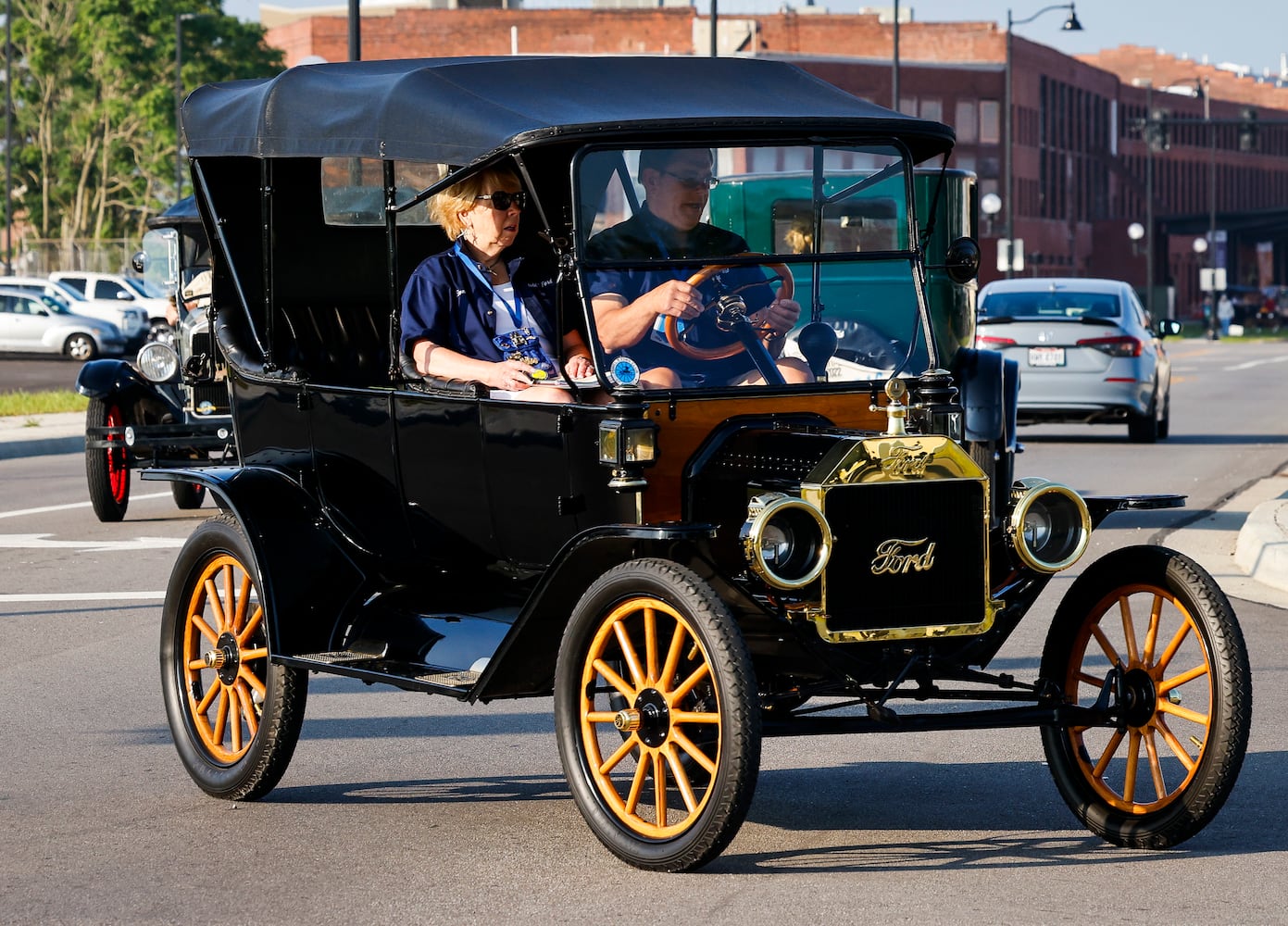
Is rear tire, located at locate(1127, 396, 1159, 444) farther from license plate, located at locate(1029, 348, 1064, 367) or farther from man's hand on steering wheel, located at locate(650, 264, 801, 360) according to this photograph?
man's hand on steering wheel, located at locate(650, 264, 801, 360)

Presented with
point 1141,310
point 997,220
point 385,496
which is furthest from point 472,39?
point 385,496

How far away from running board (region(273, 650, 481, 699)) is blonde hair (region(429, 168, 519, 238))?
1333 mm

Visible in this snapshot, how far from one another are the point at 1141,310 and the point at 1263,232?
280 feet

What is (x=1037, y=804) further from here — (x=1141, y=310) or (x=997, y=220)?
(x=997, y=220)

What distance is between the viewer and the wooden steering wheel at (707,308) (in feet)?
19.7

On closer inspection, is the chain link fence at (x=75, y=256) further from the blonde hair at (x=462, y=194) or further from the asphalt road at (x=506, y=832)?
the blonde hair at (x=462, y=194)

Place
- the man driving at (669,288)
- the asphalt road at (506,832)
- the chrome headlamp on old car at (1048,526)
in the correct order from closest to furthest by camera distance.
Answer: the asphalt road at (506,832), the chrome headlamp on old car at (1048,526), the man driving at (669,288)

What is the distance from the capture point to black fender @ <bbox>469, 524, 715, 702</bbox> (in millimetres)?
5438

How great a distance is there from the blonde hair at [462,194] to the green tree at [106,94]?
199 ft

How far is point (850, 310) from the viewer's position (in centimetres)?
629

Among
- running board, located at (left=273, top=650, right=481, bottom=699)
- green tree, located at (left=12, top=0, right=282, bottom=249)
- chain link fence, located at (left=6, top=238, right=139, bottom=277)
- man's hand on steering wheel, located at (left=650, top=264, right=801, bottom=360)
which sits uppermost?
green tree, located at (left=12, top=0, right=282, bottom=249)

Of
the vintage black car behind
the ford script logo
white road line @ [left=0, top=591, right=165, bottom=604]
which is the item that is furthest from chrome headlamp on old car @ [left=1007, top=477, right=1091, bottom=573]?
the vintage black car behind

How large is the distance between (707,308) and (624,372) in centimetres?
36

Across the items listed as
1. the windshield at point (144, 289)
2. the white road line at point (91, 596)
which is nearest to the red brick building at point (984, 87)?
the windshield at point (144, 289)
